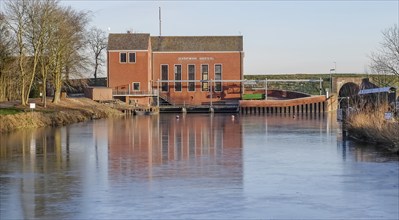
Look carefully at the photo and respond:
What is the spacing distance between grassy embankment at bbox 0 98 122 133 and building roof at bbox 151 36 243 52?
19.2 m

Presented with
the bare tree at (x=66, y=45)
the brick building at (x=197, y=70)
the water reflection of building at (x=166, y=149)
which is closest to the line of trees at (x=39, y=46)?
the bare tree at (x=66, y=45)

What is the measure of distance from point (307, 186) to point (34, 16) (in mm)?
42449

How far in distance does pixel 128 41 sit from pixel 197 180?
72.5m

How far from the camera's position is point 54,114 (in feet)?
188

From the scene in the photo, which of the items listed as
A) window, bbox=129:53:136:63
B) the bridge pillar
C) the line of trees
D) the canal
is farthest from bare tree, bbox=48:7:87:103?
the bridge pillar

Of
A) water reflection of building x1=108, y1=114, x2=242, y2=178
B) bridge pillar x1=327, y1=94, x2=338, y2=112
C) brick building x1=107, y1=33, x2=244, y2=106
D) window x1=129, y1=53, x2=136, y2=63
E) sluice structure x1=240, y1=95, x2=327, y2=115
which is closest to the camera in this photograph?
water reflection of building x1=108, y1=114, x2=242, y2=178

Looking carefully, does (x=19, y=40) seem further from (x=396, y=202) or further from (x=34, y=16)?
(x=396, y=202)

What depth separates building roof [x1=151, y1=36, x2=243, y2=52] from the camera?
315 ft

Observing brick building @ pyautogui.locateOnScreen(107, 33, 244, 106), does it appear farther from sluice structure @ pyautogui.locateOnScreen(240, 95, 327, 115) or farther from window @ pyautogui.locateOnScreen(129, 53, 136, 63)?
sluice structure @ pyautogui.locateOnScreen(240, 95, 327, 115)

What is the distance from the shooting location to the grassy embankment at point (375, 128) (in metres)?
30.3

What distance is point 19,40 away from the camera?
2281 inches

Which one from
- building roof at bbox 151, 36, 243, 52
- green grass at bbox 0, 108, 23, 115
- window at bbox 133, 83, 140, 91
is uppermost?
building roof at bbox 151, 36, 243, 52

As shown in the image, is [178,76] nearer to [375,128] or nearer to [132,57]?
[132,57]

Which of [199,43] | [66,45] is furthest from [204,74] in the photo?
[66,45]
